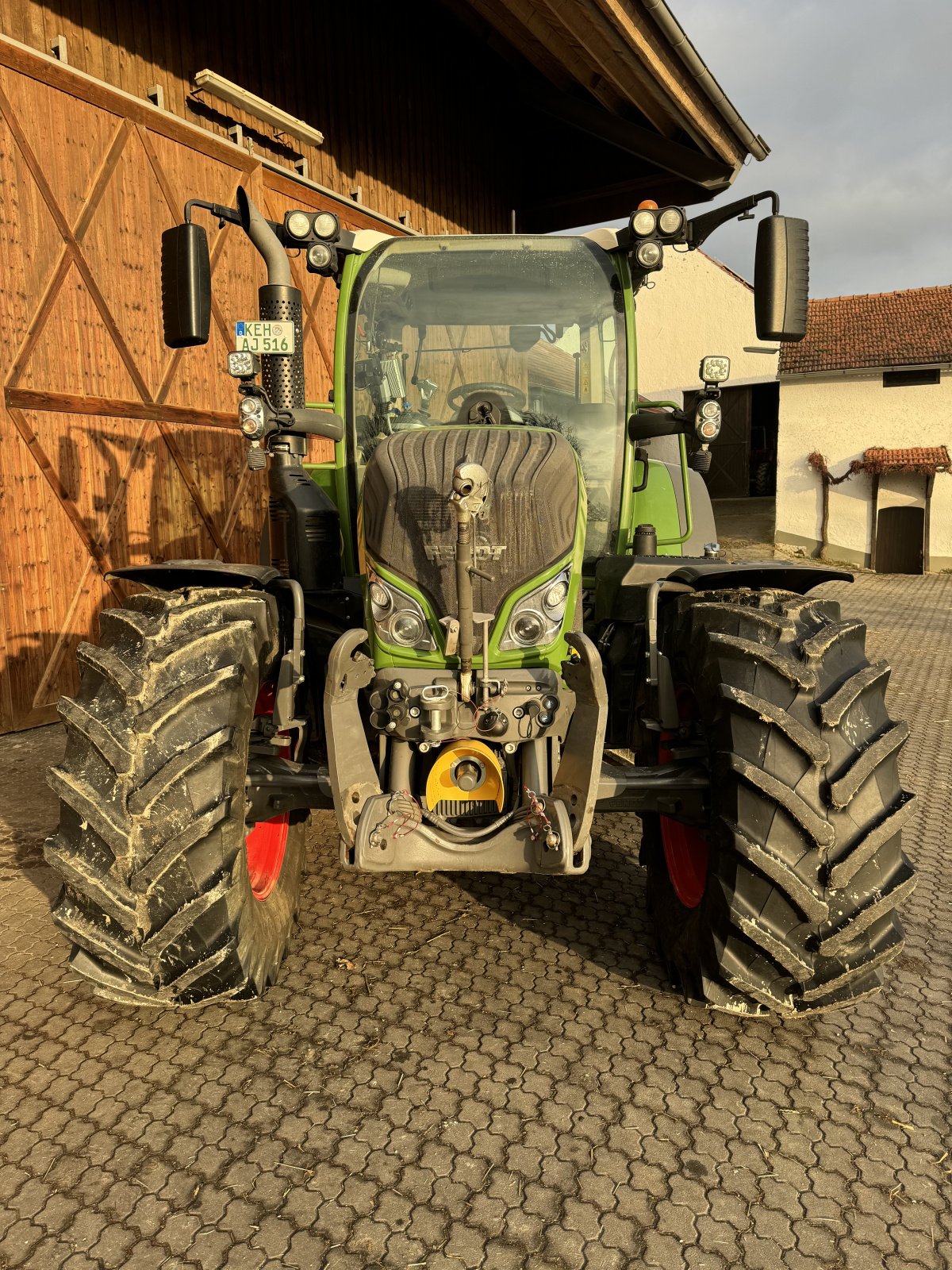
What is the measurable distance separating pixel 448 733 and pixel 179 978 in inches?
36.8

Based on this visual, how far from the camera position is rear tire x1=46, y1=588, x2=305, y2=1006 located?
213 cm

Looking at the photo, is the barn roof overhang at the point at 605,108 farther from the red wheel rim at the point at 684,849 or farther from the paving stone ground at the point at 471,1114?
the paving stone ground at the point at 471,1114

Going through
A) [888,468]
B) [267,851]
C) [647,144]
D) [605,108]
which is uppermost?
[605,108]

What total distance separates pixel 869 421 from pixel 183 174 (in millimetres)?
15188

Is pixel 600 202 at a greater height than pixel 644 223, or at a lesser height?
greater

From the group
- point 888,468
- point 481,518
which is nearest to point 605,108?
point 481,518

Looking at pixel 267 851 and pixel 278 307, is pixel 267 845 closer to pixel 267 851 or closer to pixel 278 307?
pixel 267 851

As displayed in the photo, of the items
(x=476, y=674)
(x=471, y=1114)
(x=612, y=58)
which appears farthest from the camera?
(x=612, y=58)

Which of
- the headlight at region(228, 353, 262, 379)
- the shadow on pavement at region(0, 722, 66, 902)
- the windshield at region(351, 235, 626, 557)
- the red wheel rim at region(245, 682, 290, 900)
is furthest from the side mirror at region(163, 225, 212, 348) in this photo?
the shadow on pavement at region(0, 722, 66, 902)

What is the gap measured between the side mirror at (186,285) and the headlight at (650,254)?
1555 millimetres

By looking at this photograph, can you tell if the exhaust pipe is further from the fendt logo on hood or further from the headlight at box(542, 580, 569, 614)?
the headlight at box(542, 580, 569, 614)

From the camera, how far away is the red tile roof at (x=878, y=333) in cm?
1742

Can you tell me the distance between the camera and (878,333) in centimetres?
1833

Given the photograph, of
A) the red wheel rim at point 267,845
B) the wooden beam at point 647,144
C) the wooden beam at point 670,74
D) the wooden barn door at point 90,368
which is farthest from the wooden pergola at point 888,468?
the red wheel rim at point 267,845
